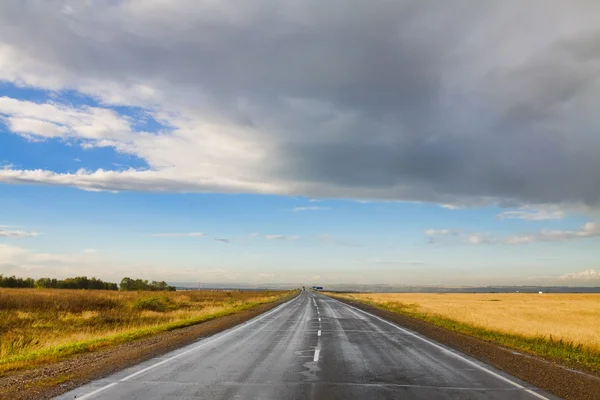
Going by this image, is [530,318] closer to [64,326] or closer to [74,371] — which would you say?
[64,326]

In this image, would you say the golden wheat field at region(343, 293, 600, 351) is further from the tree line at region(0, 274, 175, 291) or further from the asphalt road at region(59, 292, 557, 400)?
the tree line at region(0, 274, 175, 291)

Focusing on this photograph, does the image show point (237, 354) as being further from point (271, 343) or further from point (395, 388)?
point (395, 388)

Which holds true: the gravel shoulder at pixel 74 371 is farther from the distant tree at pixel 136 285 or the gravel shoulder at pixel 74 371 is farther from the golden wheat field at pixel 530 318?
the distant tree at pixel 136 285

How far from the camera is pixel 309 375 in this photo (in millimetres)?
9695

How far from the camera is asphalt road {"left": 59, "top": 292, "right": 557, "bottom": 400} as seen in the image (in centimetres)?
793

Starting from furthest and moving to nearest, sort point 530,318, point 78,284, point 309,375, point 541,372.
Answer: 1. point 78,284
2. point 530,318
3. point 541,372
4. point 309,375

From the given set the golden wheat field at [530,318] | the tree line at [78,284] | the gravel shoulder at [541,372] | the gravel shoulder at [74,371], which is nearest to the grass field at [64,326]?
the gravel shoulder at [74,371]

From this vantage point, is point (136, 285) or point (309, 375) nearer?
point (309, 375)

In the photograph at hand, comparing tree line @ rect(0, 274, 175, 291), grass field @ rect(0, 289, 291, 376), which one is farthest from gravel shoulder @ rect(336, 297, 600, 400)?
tree line @ rect(0, 274, 175, 291)

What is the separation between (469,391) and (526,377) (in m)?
2.74

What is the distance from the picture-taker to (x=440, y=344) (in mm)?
16094

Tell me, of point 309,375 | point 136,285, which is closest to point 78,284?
point 136,285

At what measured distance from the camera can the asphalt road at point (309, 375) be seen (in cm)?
793

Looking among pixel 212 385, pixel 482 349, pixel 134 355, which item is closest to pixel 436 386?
pixel 212 385
